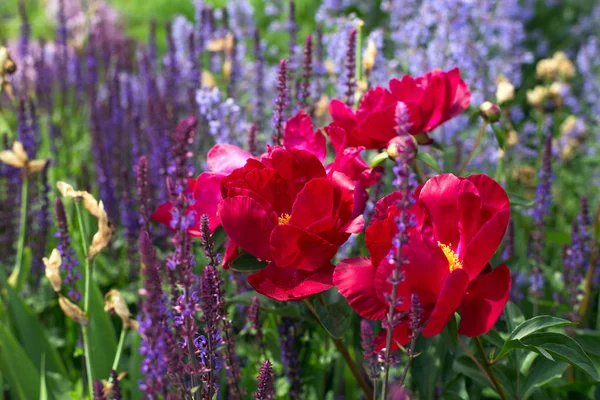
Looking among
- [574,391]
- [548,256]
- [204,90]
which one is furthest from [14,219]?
[548,256]

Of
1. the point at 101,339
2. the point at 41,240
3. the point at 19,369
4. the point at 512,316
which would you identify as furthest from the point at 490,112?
the point at 41,240

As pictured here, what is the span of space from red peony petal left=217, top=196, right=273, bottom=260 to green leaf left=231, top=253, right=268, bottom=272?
0.25ft

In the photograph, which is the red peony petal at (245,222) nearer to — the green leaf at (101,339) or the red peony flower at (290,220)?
the red peony flower at (290,220)

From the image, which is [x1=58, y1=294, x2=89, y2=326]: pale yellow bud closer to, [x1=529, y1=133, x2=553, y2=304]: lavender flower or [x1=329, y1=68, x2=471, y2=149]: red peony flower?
[x1=329, y1=68, x2=471, y2=149]: red peony flower

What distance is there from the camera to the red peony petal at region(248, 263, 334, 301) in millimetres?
953

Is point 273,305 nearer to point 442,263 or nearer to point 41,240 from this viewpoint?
point 442,263

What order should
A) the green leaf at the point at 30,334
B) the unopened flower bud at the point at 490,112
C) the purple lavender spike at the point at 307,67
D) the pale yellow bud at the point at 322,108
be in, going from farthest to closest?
the pale yellow bud at the point at 322,108, the green leaf at the point at 30,334, the purple lavender spike at the point at 307,67, the unopened flower bud at the point at 490,112

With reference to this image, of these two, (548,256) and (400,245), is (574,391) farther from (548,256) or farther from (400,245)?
(548,256)

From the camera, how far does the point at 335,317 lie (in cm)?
111

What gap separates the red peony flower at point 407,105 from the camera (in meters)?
1.15

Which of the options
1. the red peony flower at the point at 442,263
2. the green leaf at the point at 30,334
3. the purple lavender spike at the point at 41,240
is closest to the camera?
the red peony flower at the point at 442,263

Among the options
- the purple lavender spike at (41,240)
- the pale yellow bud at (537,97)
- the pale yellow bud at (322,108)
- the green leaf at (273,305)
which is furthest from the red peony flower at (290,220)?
the pale yellow bud at (537,97)

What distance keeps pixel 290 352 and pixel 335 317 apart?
33cm

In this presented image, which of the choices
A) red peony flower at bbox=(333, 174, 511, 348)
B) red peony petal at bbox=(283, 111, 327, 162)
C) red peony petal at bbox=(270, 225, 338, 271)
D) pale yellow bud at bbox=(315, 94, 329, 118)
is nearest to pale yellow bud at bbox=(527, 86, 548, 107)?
pale yellow bud at bbox=(315, 94, 329, 118)
